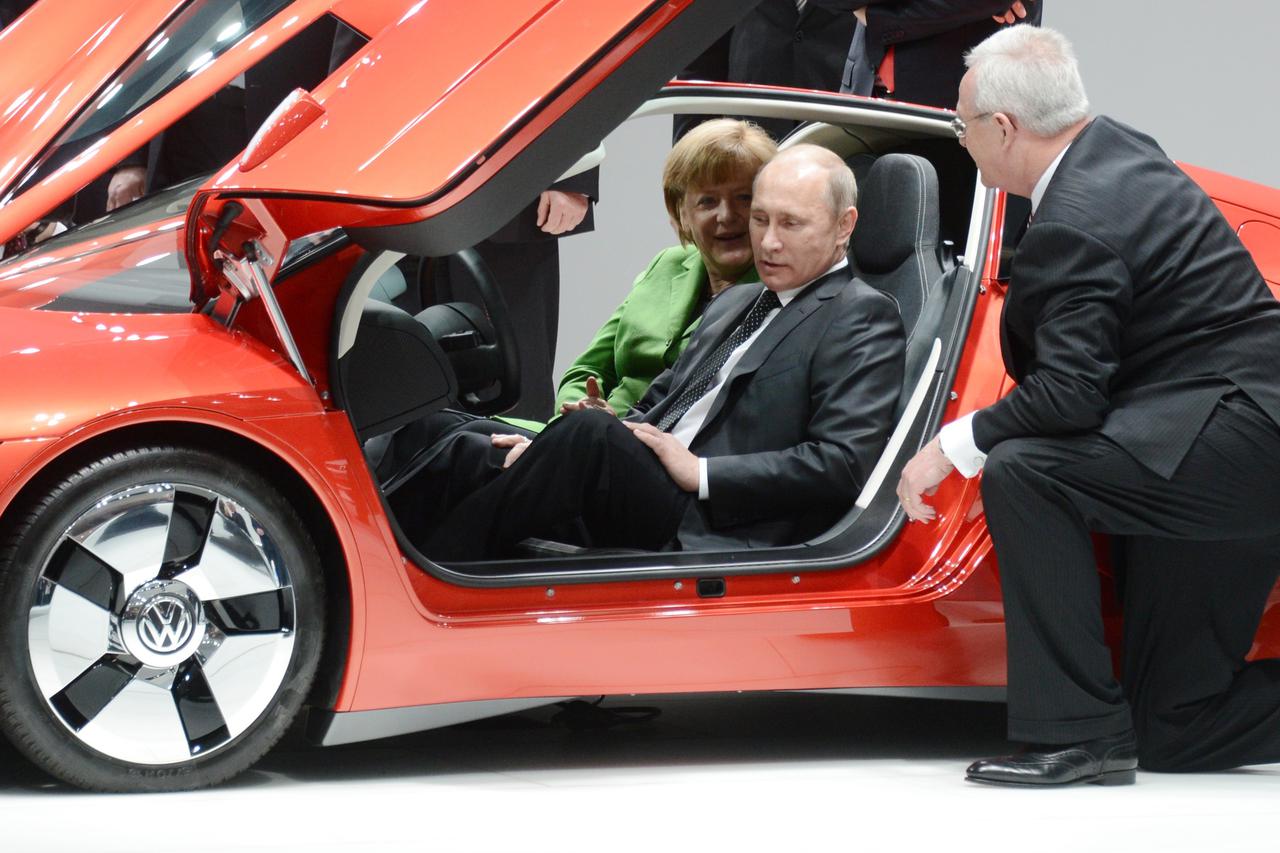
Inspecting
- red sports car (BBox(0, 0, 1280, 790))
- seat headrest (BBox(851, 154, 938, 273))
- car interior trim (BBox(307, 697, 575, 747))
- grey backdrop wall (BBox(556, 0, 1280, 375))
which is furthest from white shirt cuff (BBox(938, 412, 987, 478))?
grey backdrop wall (BBox(556, 0, 1280, 375))

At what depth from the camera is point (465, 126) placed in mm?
2529

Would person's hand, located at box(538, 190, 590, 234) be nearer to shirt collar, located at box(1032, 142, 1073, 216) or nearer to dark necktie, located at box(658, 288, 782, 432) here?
dark necktie, located at box(658, 288, 782, 432)

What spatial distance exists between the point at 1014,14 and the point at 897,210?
3.51 feet

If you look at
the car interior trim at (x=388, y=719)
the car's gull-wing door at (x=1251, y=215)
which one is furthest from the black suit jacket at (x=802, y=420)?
the car's gull-wing door at (x=1251, y=215)

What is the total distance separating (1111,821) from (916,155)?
5.03 ft

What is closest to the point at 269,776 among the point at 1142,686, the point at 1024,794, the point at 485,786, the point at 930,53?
the point at 485,786

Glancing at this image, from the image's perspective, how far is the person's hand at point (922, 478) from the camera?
296 centimetres

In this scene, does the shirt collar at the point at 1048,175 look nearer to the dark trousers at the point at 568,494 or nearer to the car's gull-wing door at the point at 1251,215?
the car's gull-wing door at the point at 1251,215

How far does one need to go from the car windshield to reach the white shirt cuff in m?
1.69

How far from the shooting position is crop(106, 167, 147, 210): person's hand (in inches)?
139

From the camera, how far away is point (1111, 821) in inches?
103

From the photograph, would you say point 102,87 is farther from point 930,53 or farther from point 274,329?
point 930,53

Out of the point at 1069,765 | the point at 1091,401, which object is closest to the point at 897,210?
the point at 1091,401

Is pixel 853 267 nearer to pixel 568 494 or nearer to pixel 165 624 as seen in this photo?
pixel 568 494
